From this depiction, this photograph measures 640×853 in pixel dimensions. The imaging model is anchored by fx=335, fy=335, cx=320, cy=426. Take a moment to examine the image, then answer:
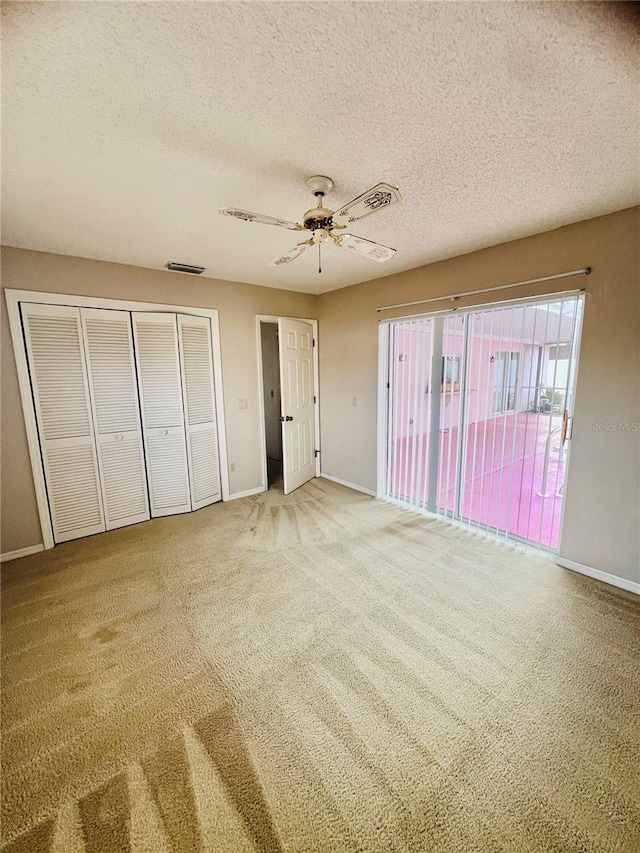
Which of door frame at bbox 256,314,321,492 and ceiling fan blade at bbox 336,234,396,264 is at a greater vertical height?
ceiling fan blade at bbox 336,234,396,264

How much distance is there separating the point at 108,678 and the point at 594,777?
2136mm

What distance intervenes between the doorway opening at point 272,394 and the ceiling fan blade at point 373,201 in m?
3.55

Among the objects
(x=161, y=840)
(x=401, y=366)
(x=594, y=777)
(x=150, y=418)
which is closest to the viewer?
(x=161, y=840)

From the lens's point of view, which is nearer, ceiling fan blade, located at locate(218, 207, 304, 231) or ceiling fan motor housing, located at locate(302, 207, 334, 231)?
ceiling fan blade, located at locate(218, 207, 304, 231)

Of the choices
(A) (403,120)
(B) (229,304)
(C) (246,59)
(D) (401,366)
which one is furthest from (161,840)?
(B) (229,304)

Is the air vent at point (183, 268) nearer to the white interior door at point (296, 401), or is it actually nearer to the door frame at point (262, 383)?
the door frame at point (262, 383)

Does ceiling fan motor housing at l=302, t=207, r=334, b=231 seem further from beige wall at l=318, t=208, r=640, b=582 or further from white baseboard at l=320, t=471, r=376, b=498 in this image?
white baseboard at l=320, t=471, r=376, b=498

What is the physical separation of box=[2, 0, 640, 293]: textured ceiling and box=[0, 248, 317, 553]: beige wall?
0.60m

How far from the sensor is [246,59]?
3.59 feet

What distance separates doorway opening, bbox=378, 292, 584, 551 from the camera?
2580mm

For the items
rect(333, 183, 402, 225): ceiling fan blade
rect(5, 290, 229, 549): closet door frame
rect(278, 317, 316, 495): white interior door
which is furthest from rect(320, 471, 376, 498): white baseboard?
rect(333, 183, 402, 225): ceiling fan blade

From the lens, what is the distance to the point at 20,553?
2.83 m

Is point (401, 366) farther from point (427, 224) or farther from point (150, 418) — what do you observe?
point (150, 418)

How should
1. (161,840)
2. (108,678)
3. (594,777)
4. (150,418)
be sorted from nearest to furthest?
1. (161,840)
2. (594,777)
3. (108,678)
4. (150,418)
